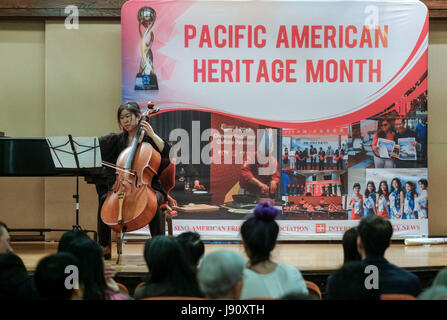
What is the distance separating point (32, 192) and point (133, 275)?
2839mm

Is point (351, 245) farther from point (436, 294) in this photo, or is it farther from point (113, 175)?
point (113, 175)

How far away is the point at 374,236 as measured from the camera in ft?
8.60

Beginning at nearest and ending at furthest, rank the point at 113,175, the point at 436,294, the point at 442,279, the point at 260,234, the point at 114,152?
the point at 436,294 → the point at 442,279 → the point at 260,234 → the point at 113,175 → the point at 114,152

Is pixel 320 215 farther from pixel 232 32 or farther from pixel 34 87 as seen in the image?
pixel 34 87

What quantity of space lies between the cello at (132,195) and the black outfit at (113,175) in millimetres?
212

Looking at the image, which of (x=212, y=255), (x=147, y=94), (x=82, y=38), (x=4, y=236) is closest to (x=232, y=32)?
(x=147, y=94)

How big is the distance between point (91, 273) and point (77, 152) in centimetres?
206

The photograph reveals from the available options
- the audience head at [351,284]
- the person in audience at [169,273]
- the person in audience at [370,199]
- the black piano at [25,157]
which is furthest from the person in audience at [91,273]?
the person in audience at [370,199]

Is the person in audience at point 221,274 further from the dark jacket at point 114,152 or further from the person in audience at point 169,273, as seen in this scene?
the dark jacket at point 114,152

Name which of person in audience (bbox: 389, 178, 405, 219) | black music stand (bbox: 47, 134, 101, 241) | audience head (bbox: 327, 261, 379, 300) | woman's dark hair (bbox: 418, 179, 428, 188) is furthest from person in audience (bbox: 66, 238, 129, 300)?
woman's dark hair (bbox: 418, 179, 428, 188)

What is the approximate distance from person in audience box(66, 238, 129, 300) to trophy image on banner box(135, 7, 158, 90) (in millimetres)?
3468

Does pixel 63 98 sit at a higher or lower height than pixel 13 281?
higher

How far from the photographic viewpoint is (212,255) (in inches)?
79.0

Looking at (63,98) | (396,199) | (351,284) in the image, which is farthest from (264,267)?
(63,98)
